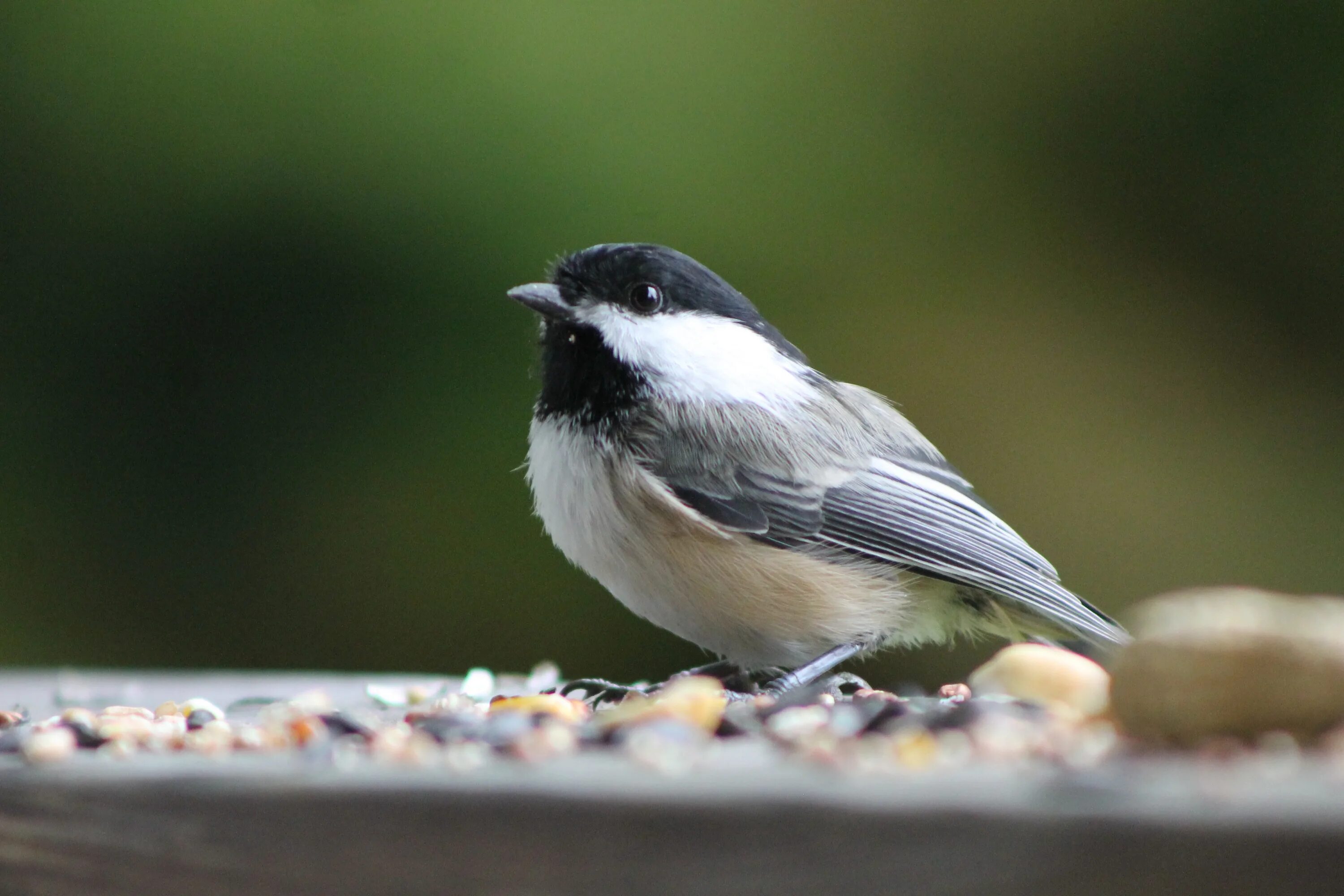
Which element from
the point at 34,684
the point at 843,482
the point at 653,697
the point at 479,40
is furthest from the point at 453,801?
the point at 479,40

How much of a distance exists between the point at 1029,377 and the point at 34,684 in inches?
74.6

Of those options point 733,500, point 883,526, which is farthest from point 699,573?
point 883,526

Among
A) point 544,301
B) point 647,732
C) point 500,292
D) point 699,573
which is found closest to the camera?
point 647,732

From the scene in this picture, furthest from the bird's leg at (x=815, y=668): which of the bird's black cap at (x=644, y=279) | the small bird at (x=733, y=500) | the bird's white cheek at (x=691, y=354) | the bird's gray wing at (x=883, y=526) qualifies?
the bird's black cap at (x=644, y=279)

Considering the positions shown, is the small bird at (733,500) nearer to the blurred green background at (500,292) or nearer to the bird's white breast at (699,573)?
the bird's white breast at (699,573)

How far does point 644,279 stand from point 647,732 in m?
0.80

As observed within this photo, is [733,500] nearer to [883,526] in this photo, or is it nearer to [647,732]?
[883,526]

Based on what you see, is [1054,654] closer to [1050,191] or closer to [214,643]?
[1050,191]

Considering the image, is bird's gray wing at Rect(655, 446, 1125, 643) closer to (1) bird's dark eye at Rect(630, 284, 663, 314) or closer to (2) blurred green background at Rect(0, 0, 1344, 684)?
(1) bird's dark eye at Rect(630, 284, 663, 314)

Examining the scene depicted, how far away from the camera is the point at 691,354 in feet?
4.95

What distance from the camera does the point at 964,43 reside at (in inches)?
104

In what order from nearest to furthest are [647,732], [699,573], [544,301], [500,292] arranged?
[647,732] → [699,573] → [544,301] → [500,292]

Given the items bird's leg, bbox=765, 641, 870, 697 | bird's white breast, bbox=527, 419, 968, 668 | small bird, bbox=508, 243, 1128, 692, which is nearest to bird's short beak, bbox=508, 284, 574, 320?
small bird, bbox=508, 243, 1128, 692

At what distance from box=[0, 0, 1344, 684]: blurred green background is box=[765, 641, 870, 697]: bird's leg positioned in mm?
1090
